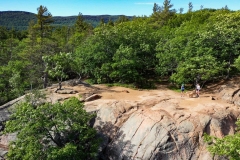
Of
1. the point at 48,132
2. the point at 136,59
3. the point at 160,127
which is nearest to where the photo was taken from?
the point at 48,132

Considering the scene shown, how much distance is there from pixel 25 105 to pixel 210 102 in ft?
61.6

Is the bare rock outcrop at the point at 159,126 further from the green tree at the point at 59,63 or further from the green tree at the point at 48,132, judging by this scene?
the green tree at the point at 59,63

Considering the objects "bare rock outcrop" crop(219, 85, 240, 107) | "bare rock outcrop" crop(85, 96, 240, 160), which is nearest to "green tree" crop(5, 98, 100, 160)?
"bare rock outcrop" crop(85, 96, 240, 160)

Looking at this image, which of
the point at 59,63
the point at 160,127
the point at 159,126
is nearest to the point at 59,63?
the point at 59,63

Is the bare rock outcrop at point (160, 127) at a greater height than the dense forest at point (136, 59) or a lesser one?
lesser

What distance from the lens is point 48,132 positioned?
68.3 ft

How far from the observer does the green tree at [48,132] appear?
19.3 m

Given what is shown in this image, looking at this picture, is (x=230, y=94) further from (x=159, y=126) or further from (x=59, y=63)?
(x=59, y=63)

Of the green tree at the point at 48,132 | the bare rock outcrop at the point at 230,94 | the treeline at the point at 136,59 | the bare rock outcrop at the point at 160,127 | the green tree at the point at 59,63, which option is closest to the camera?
the green tree at the point at 48,132

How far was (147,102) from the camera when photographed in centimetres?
2669

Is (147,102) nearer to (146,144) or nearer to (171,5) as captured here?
(146,144)

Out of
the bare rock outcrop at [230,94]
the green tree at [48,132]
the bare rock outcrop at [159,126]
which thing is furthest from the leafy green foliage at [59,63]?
the bare rock outcrop at [230,94]

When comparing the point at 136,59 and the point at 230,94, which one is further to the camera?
the point at 136,59

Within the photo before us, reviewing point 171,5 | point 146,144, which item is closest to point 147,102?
point 146,144
